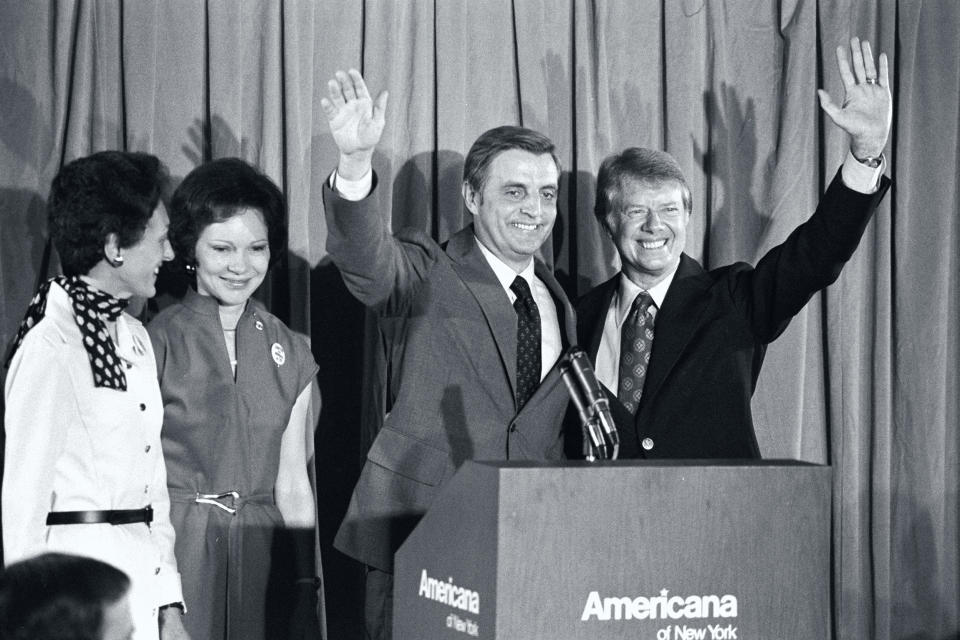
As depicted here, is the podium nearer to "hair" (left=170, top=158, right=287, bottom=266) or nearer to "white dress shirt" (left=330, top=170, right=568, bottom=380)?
"white dress shirt" (left=330, top=170, right=568, bottom=380)

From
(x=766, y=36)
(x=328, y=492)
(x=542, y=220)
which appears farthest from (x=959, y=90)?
(x=328, y=492)

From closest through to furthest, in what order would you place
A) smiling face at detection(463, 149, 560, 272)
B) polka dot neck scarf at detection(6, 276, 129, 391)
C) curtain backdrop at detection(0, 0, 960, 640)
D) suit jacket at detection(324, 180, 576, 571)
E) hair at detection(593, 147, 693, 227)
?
polka dot neck scarf at detection(6, 276, 129, 391) → suit jacket at detection(324, 180, 576, 571) → smiling face at detection(463, 149, 560, 272) → hair at detection(593, 147, 693, 227) → curtain backdrop at detection(0, 0, 960, 640)

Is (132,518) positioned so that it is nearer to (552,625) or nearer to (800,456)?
(552,625)

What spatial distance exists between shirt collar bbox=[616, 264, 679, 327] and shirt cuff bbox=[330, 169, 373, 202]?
3.02 feet

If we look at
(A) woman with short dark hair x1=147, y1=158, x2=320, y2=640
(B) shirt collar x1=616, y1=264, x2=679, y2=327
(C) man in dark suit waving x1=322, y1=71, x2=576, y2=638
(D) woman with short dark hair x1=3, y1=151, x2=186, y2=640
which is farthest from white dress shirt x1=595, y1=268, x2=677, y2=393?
(D) woman with short dark hair x1=3, y1=151, x2=186, y2=640

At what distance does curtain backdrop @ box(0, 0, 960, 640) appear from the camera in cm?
312

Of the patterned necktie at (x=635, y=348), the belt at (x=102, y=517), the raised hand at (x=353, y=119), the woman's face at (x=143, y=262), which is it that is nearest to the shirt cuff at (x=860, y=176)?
the patterned necktie at (x=635, y=348)

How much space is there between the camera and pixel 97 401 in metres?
2.21

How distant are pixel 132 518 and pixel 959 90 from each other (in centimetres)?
278

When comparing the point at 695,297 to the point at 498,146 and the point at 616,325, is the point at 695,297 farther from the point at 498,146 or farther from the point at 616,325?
the point at 498,146

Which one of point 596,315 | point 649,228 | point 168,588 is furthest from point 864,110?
point 168,588

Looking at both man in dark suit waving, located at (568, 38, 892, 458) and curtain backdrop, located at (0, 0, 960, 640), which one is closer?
man in dark suit waving, located at (568, 38, 892, 458)

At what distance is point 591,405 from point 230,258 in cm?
121

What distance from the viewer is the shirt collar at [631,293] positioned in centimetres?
293
